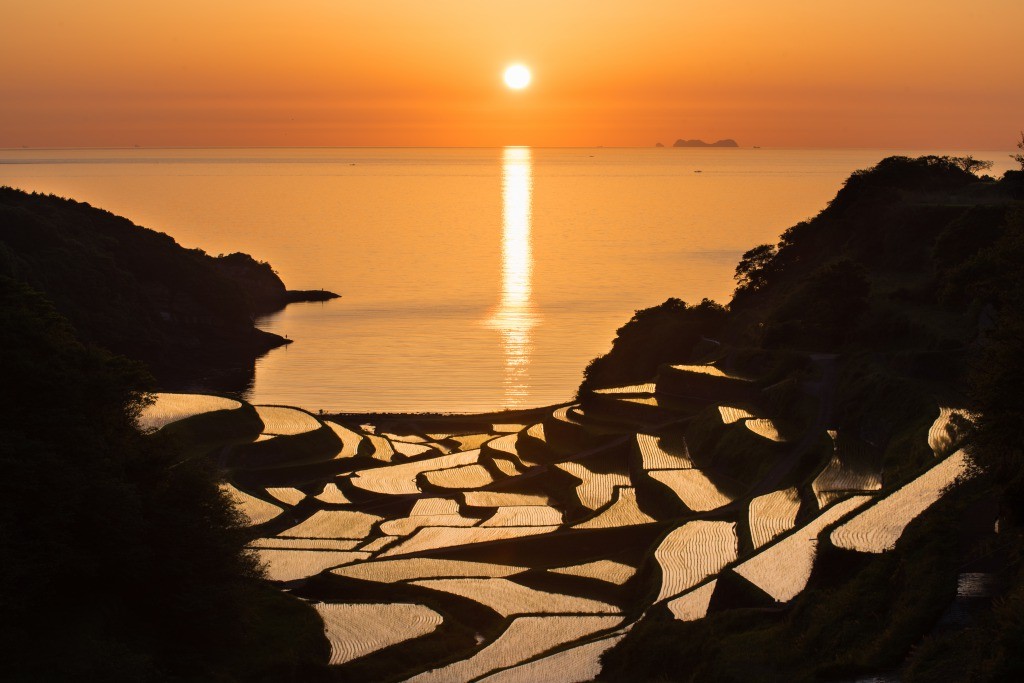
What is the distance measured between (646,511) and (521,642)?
471 inches

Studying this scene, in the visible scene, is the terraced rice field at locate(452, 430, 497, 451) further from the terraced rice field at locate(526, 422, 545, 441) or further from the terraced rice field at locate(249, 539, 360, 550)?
the terraced rice field at locate(249, 539, 360, 550)

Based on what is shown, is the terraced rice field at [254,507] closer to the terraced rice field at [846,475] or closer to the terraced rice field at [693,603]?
the terraced rice field at [693,603]

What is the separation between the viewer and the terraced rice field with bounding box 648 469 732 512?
121 feet

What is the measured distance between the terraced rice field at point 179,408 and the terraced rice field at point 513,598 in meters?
23.2

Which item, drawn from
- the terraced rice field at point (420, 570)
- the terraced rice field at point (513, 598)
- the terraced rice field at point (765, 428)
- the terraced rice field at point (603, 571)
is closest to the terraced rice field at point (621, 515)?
the terraced rice field at point (603, 571)

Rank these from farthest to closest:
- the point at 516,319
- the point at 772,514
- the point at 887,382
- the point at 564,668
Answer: the point at 516,319 < the point at 887,382 < the point at 772,514 < the point at 564,668

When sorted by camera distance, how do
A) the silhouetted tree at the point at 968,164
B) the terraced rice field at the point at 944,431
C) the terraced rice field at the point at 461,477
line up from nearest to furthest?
the terraced rice field at the point at 944,431 < the terraced rice field at the point at 461,477 < the silhouetted tree at the point at 968,164

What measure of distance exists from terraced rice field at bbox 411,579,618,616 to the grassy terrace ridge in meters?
0.12

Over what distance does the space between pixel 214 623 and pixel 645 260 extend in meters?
125

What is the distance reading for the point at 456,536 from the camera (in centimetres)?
3788

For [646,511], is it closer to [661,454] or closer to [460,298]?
[661,454]

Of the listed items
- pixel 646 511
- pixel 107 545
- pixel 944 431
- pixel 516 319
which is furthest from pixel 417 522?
pixel 516 319

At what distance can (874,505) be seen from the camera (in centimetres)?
2747

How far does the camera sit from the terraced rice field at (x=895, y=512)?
24406 mm
